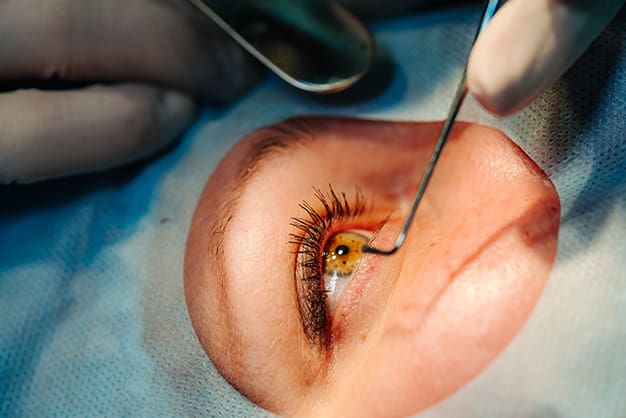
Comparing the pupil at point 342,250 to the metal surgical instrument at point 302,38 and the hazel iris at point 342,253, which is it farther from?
the metal surgical instrument at point 302,38

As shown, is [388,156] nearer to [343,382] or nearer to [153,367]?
[343,382]

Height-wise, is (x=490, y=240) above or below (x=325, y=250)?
above

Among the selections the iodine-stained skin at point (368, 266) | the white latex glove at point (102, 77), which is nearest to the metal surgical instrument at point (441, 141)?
the iodine-stained skin at point (368, 266)

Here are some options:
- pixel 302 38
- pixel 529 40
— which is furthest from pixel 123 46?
pixel 529 40

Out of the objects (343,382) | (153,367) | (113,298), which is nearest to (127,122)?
(113,298)

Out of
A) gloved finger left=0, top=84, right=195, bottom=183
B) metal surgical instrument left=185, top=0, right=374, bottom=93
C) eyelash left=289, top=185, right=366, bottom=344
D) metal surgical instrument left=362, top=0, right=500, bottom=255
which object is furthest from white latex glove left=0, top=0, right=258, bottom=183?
metal surgical instrument left=362, top=0, right=500, bottom=255

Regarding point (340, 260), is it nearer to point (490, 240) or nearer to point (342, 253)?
point (342, 253)

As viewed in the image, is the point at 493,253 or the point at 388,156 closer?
the point at 493,253
